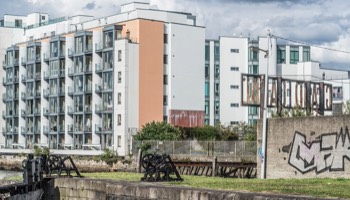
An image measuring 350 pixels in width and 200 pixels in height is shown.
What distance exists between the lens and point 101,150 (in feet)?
349

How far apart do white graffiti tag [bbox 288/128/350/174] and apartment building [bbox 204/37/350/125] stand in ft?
256

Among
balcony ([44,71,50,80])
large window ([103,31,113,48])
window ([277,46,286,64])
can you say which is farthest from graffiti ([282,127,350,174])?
window ([277,46,286,64])

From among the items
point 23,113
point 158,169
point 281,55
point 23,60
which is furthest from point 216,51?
point 158,169

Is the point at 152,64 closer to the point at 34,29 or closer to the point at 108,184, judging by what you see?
the point at 34,29

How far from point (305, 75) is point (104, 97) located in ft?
110

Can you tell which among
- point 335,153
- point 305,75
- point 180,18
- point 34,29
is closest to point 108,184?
point 335,153

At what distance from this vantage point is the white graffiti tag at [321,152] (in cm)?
3903

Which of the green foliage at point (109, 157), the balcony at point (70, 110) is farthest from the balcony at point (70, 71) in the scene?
the green foliage at point (109, 157)

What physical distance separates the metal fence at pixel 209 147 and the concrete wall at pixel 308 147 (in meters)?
19.2

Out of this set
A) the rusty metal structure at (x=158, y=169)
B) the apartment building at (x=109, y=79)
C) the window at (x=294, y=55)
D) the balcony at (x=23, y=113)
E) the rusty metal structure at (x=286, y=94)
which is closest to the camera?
the rusty metal structure at (x=158, y=169)

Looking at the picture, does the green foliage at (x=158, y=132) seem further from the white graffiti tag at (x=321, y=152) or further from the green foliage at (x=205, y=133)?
the white graffiti tag at (x=321, y=152)

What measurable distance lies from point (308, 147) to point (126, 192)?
685 inches

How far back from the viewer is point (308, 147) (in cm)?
4144

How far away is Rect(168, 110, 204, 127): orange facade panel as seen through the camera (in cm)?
10944
